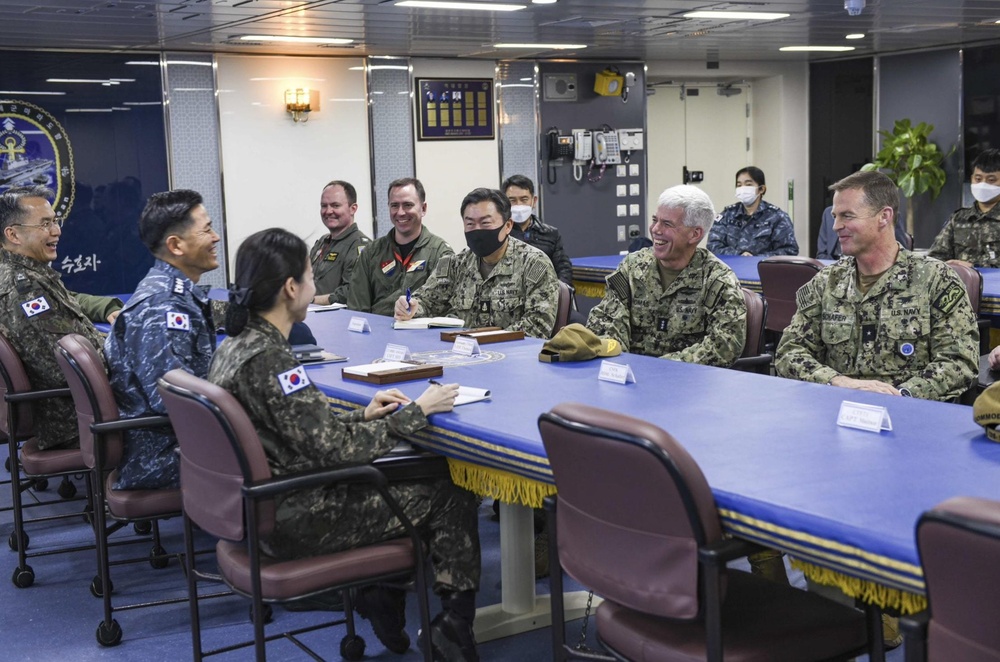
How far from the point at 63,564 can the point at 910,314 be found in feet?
11.5

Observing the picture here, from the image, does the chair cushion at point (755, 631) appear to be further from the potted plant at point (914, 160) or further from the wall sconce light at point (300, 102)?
the potted plant at point (914, 160)

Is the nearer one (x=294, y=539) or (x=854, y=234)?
(x=294, y=539)

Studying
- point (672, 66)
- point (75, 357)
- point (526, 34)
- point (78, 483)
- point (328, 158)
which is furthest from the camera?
point (672, 66)

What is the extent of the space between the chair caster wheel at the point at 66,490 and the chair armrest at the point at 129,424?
7.57 feet

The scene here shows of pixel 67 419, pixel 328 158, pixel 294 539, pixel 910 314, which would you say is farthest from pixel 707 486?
pixel 328 158

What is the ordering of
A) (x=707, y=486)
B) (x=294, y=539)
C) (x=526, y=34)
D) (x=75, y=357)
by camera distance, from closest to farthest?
(x=707, y=486) < (x=294, y=539) < (x=75, y=357) < (x=526, y=34)

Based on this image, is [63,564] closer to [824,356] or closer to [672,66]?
[824,356]

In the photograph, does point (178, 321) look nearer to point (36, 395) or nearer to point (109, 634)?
point (36, 395)

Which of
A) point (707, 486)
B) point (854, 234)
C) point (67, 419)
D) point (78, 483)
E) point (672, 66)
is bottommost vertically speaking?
point (78, 483)

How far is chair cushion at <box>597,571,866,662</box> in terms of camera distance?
7.38ft

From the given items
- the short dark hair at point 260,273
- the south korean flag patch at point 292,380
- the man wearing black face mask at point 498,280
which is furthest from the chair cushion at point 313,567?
the man wearing black face mask at point 498,280

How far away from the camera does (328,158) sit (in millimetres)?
9984

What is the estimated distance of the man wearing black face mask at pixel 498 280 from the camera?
5.17 meters

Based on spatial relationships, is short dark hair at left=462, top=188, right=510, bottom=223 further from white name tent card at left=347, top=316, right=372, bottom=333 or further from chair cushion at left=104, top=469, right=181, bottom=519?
chair cushion at left=104, top=469, right=181, bottom=519
